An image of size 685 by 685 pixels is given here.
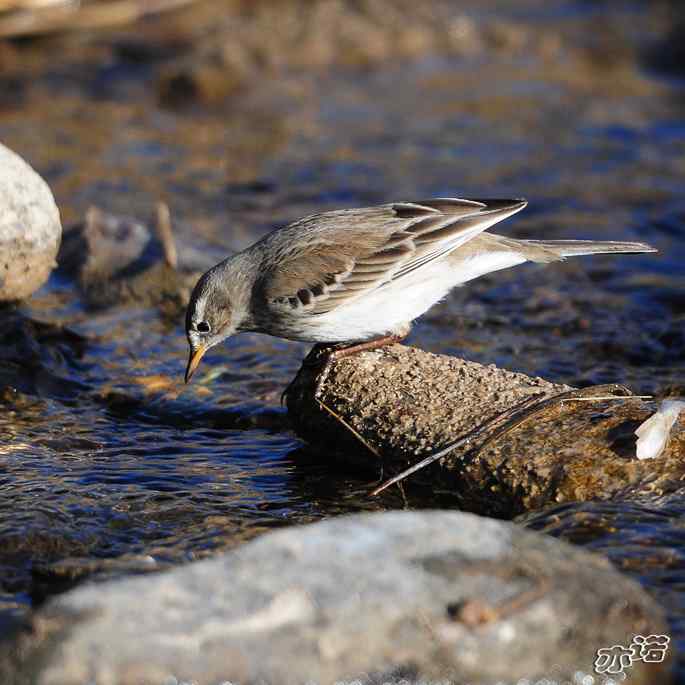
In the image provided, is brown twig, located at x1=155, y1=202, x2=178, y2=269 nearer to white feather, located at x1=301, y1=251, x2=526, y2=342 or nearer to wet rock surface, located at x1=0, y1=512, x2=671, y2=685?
white feather, located at x1=301, y1=251, x2=526, y2=342

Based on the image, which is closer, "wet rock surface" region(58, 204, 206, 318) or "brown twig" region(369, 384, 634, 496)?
"brown twig" region(369, 384, 634, 496)

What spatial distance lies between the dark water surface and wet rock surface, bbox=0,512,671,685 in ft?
2.15

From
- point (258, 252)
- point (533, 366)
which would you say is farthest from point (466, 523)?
point (533, 366)

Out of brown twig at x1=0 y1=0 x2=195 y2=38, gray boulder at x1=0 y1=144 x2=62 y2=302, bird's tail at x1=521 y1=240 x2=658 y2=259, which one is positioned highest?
brown twig at x1=0 y1=0 x2=195 y2=38

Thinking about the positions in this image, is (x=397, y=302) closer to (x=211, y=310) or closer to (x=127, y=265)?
(x=211, y=310)

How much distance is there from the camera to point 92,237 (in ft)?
31.4

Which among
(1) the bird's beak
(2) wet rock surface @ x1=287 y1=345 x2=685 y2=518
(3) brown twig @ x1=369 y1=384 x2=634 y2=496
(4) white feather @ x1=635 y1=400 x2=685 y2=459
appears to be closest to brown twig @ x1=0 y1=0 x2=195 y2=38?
(1) the bird's beak

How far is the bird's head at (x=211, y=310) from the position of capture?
22.7ft

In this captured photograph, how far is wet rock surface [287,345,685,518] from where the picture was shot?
555 centimetres

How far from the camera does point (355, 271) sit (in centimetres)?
696

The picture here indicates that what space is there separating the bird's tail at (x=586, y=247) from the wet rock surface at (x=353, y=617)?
316 cm

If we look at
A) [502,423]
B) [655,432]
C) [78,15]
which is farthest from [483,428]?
[78,15]

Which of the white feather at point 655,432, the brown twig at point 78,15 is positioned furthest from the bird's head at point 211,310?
the brown twig at point 78,15

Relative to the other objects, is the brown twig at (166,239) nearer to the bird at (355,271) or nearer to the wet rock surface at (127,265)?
the wet rock surface at (127,265)
